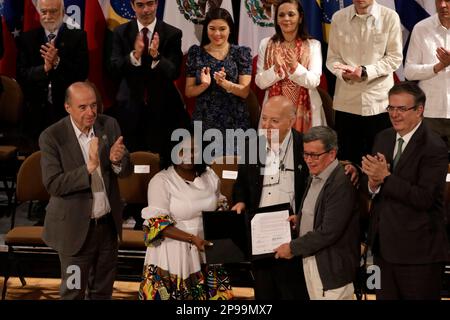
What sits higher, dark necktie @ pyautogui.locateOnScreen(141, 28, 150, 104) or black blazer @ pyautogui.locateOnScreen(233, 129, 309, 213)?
dark necktie @ pyautogui.locateOnScreen(141, 28, 150, 104)

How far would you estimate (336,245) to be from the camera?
4.72 m

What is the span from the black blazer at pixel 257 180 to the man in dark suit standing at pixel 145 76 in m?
1.82

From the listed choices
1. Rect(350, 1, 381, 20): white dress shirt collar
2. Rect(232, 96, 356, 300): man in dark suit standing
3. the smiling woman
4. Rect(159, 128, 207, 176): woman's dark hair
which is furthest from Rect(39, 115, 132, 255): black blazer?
Rect(350, 1, 381, 20): white dress shirt collar

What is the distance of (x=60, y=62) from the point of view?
272 inches

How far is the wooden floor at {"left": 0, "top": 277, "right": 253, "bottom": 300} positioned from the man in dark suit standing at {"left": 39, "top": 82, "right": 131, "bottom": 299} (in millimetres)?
1048

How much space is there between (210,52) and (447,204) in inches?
91.6

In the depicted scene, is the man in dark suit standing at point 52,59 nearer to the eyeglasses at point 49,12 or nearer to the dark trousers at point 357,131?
the eyeglasses at point 49,12

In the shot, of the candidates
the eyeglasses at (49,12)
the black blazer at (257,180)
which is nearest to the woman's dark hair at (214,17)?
the eyeglasses at (49,12)

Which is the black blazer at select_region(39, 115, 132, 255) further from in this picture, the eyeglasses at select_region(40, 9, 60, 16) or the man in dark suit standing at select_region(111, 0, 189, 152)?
the eyeglasses at select_region(40, 9, 60, 16)

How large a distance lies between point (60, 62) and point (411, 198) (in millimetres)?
3599

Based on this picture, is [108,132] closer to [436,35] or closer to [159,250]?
[159,250]

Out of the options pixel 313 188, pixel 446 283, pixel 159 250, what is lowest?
pixel 446 283

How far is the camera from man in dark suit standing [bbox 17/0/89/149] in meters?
6.91

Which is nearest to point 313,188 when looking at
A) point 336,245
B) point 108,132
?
point 336,245
